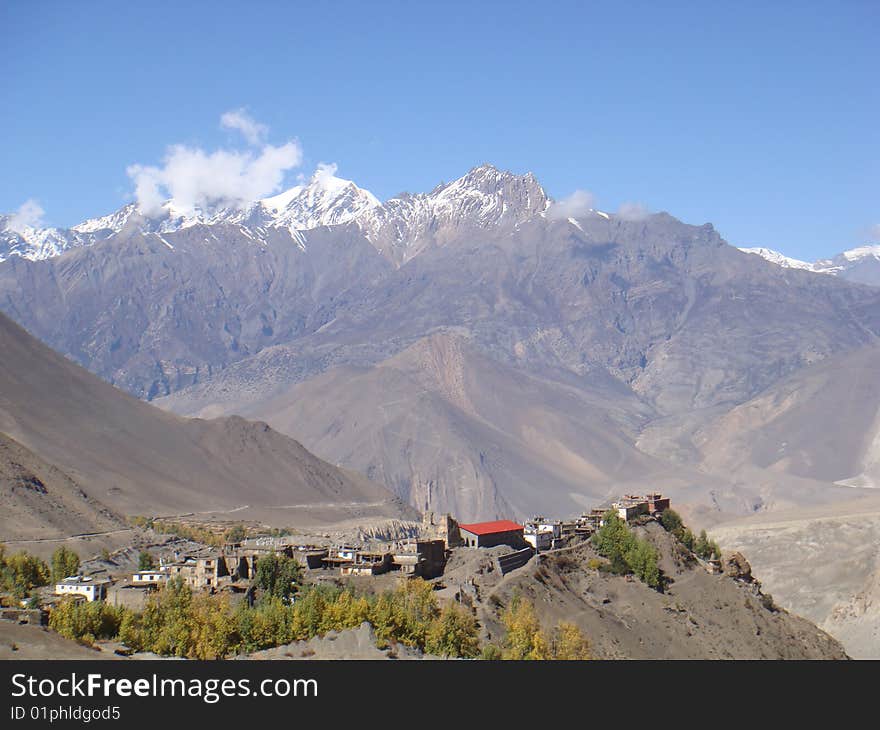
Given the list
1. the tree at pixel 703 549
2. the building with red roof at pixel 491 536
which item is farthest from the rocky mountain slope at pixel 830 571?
the building with red roof at pixel 491 536

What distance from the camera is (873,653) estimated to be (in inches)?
5123

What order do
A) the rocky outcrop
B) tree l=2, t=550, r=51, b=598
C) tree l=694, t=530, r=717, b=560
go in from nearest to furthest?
tree l=2, t=550, r=51, b=598
tree l=694, t=530, r=717, b=560
the rocky outcrop

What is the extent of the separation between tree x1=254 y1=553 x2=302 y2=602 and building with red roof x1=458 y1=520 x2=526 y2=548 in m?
19.6

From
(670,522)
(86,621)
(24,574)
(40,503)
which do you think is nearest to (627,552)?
(670,522)

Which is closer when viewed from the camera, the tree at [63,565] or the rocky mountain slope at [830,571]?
the tree at [63,565]

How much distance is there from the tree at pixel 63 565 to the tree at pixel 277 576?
21.9 metres

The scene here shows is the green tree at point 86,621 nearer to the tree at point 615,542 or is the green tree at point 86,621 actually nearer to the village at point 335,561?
the village at point 335,561

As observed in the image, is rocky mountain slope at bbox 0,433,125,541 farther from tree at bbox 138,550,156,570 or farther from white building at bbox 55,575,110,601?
white building at bbox 55,575,110,601

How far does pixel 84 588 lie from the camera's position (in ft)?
297

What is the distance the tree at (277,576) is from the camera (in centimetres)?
8631

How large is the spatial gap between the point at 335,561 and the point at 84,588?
63.0ft

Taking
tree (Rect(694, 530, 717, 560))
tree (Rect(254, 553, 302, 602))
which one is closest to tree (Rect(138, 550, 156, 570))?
tree (Rect(254, 553, 302, 602))

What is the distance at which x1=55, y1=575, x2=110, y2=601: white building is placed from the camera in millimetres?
88375
